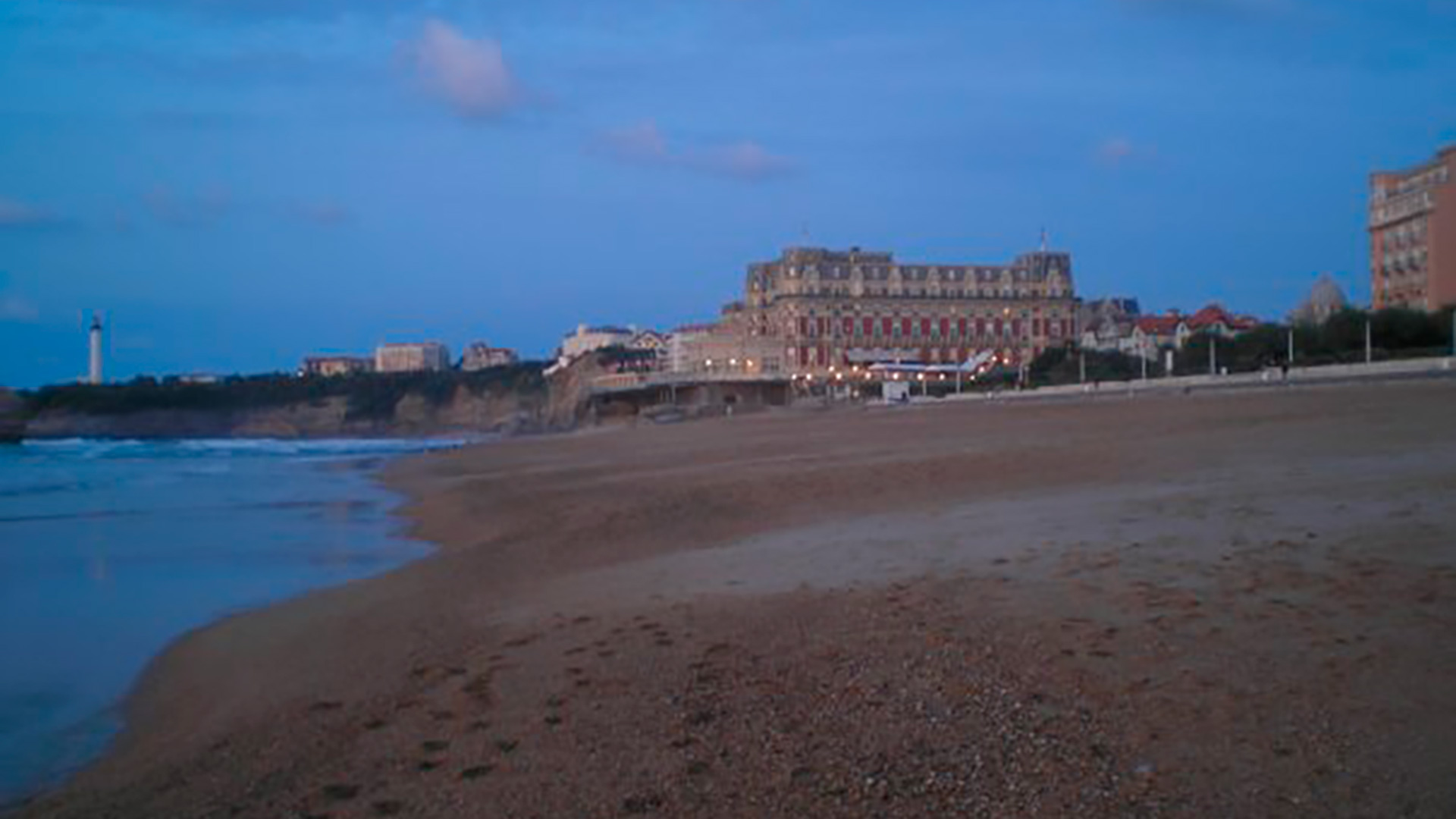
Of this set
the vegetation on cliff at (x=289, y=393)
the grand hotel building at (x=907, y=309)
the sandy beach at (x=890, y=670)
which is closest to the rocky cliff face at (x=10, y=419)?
the vegetation on cliff at (x=289, y=393)

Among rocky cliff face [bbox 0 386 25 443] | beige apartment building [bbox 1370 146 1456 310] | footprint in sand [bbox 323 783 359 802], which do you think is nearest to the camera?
footprint in sand [bbox 323 783 359 802]

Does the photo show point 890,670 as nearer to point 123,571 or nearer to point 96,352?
point 123,571

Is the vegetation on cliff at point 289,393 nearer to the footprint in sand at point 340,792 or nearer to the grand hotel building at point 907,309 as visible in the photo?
the grand hotel building at point 907,309

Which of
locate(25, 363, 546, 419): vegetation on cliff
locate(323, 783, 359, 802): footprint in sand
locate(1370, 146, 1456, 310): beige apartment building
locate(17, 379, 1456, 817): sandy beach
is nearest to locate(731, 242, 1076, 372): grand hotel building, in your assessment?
locate(1370, 146, 1456, 310): beige apartment building

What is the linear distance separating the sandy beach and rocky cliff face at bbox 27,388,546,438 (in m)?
111

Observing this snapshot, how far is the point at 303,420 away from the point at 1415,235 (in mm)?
114086

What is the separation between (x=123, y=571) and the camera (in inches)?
601

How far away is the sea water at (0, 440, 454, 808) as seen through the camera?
8.16m

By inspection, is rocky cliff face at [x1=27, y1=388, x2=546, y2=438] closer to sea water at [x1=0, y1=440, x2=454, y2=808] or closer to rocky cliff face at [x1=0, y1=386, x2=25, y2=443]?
rocky cliff face at [x1=0, y1=386, x2=25, y2=443]

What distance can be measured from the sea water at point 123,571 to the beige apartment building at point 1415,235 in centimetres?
5790

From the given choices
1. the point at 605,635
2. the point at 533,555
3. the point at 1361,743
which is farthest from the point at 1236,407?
the point at 1361,743

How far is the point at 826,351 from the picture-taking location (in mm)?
102625

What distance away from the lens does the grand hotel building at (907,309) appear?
102562mm

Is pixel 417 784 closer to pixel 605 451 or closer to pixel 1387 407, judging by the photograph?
pixel 1387 407
